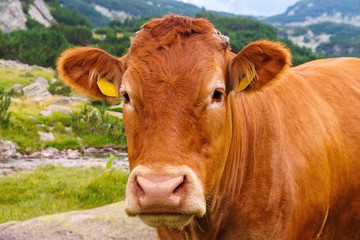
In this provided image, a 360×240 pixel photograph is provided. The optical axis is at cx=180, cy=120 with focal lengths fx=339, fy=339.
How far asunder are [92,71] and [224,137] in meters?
1.25

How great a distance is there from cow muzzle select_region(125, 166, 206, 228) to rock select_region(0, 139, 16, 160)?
1075 cm

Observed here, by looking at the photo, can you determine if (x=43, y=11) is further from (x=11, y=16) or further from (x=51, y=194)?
(x=51, y=194)

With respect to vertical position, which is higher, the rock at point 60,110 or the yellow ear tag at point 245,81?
the yellow ear tag at point 245,81

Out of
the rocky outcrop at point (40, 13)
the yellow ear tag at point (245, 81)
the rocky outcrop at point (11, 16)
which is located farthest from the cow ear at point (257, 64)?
the rocky outcrop at point (40, 13)

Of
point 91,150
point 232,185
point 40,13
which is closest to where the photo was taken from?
point 232,185

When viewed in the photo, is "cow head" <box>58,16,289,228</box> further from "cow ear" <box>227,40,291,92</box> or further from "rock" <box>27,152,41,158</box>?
"rock" <box>27,152,41,158</box>

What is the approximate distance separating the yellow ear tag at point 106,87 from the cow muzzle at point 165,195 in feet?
4.00

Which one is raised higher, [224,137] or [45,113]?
[224,137]

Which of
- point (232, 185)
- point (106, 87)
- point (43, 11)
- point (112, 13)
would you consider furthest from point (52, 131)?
point (112, 13)

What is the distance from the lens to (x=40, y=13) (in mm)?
89062

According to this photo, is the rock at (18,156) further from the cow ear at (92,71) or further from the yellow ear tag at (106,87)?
the yellow ear tag at (106,87)

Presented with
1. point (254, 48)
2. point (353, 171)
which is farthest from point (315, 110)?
point (254, 48)

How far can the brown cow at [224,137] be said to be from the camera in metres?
2.03

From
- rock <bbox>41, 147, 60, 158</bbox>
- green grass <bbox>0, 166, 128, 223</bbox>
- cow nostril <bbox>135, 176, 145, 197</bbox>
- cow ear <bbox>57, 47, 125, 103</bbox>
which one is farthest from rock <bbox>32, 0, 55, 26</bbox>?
cow nostril <bbox>135, 176, 145, 197</bbox>
